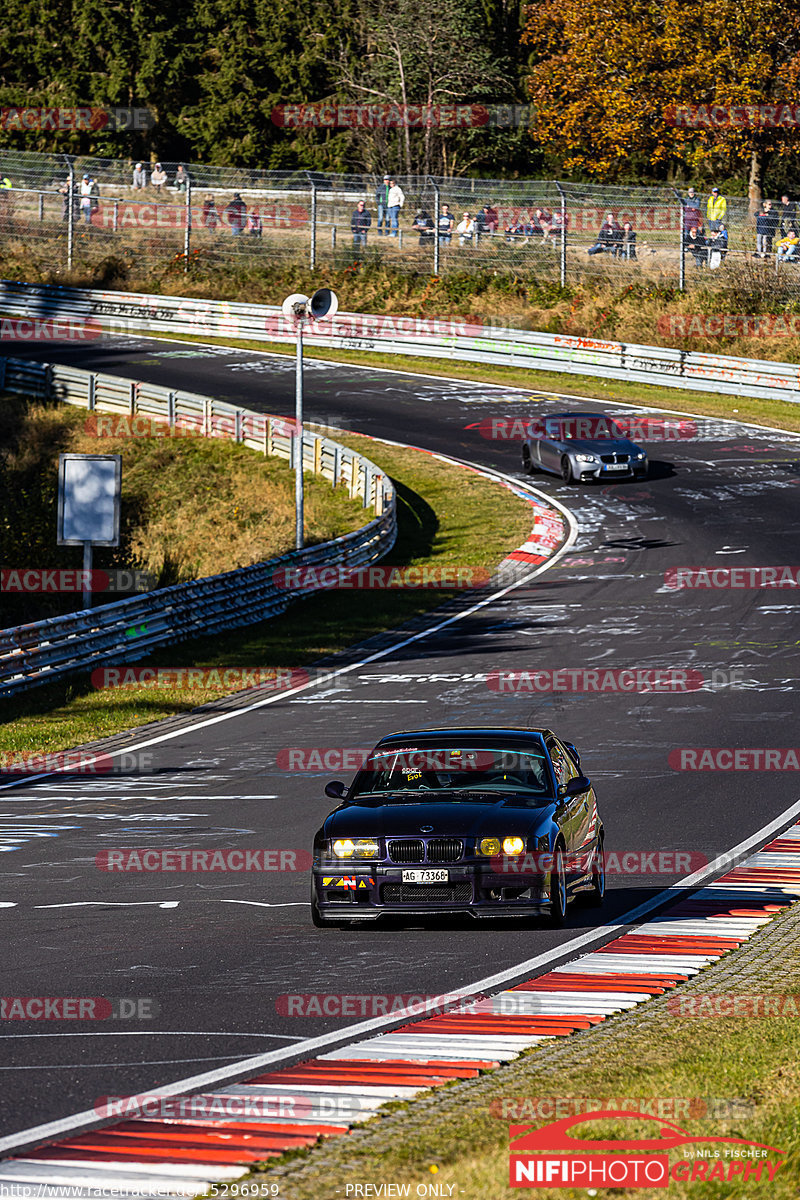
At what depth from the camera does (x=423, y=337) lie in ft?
172

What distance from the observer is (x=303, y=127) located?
75625 millimetres

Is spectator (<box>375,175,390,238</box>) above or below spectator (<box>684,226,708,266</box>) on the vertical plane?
above

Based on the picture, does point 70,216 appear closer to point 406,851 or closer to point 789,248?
point 789,248

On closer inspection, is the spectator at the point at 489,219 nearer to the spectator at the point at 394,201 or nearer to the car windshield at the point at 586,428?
the spectator at the point at 394,201

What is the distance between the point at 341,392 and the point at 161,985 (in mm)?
39330

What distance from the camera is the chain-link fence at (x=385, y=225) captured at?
48.2 metres

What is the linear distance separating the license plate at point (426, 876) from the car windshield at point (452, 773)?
823 millimetres

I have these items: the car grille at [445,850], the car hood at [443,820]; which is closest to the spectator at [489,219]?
the car hood at [443,820]

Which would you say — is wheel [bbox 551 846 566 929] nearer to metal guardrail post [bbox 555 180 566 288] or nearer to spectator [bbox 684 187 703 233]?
spectator [bbox 684 187 703 233]

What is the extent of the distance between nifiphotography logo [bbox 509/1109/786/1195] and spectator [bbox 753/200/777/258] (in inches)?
1735

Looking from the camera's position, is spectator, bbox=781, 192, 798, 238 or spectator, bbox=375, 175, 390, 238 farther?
spectator, bbox=375, 175, 390, 238

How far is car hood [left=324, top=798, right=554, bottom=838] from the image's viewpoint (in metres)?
9.98

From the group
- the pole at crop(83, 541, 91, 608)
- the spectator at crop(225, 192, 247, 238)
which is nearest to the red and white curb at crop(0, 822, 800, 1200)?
the pole at crop(83, 541, 91, 608)

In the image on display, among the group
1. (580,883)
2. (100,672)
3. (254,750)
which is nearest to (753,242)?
(100,672)
